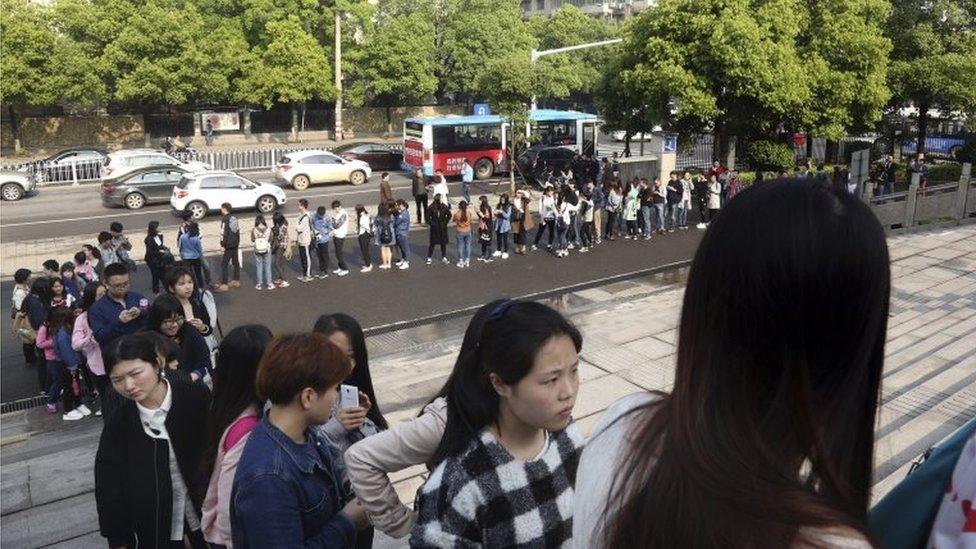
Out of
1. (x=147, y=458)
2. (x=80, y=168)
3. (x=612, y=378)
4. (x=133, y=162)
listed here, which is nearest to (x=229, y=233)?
(x=612, y=378)

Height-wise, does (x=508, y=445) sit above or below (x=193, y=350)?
above

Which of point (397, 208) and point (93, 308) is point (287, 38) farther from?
point (93, 308)

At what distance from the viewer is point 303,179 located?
25453mm

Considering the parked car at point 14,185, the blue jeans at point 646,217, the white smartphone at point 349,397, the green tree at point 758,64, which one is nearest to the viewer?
the white smartphone at point 349,397

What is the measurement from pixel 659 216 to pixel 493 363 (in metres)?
16.8

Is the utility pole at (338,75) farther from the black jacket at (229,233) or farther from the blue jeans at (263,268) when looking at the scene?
the blue jeans at (263,268)

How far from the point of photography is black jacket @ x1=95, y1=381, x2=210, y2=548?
3627 mm

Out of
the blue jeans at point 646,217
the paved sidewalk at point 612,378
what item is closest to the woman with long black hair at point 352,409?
the paved sidewalk at point 612,378

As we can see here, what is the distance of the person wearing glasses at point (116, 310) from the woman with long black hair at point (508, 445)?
15.3 ft

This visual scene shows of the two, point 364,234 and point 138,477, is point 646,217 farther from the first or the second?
point 138,477

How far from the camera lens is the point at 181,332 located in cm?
532

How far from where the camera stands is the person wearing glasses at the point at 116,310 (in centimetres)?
623

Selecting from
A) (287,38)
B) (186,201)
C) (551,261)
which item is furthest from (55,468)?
(287,38)

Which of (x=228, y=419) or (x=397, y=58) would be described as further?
(x=397, y=58)
